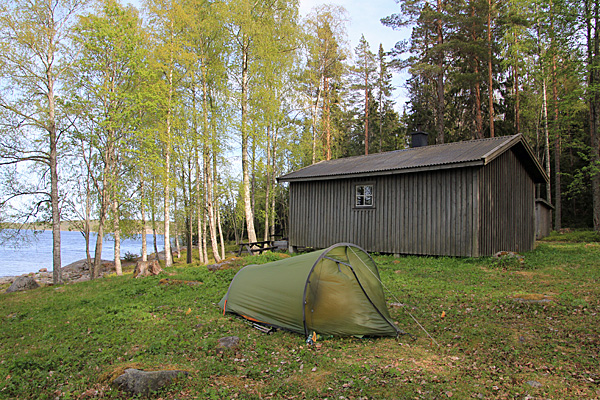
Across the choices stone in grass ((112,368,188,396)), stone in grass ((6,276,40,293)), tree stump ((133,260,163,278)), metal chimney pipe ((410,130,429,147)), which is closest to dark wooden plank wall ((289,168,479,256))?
metal chimney pipe ((410,130,429,147))

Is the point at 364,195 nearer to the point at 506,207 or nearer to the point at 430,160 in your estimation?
the point at 430,160

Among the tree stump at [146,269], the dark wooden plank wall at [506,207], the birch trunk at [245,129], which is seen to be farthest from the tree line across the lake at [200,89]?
the dark wooden plank wall at [506,207]

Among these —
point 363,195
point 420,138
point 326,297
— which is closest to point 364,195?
point 363,195

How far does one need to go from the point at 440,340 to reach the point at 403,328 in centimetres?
72

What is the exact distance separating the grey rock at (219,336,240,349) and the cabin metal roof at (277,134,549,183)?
28.6ft

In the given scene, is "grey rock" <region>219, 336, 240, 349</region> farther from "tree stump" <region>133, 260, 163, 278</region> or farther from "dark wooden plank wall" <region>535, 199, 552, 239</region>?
"dark wooden plank wall" <region>535, 199, 552, 239</region>

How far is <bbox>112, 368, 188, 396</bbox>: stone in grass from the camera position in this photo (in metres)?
4.15

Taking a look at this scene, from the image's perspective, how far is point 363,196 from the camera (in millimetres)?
13961

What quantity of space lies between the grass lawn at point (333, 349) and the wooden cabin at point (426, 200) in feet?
10.1

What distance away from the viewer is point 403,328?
6191 millimetres

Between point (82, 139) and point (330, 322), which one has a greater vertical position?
point (82, 139)

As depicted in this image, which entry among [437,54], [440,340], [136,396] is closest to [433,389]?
[440,340]

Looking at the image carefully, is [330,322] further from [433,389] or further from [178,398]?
[178,398]

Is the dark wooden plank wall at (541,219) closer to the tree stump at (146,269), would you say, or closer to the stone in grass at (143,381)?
the tree stump at (146,269)
